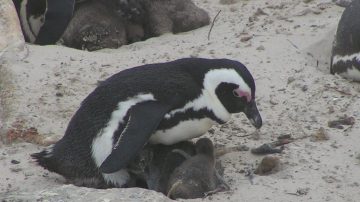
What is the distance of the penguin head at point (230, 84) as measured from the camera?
A: 9.46ft

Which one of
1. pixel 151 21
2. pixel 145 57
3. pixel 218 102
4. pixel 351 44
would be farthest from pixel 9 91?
pixel 351 44

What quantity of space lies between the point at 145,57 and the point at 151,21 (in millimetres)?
670

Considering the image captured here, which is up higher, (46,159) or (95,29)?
(46,159)

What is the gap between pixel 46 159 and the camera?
289 cm

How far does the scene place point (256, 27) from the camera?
429 centimetres

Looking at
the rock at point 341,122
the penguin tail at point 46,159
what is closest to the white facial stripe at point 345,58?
the rock at point 341,122

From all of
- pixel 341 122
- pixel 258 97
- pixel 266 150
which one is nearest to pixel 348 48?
pixel 258 97

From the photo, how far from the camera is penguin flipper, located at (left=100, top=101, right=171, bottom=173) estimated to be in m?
2.67

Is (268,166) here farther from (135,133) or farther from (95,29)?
(95,29)

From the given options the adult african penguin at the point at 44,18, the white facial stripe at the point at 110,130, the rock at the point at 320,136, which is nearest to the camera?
the white facial stripe at the point at 110,130

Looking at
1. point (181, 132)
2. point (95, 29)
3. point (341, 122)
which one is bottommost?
point (95, 29)

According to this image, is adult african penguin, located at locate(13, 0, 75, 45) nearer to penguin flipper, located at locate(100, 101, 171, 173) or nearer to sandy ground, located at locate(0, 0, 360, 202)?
sandy ground, located at locate(0, 0, 360, 202)

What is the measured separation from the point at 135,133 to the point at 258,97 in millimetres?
974

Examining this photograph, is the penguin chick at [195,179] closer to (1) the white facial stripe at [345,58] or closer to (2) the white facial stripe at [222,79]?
(2) the white facial stripe at [222,79]
